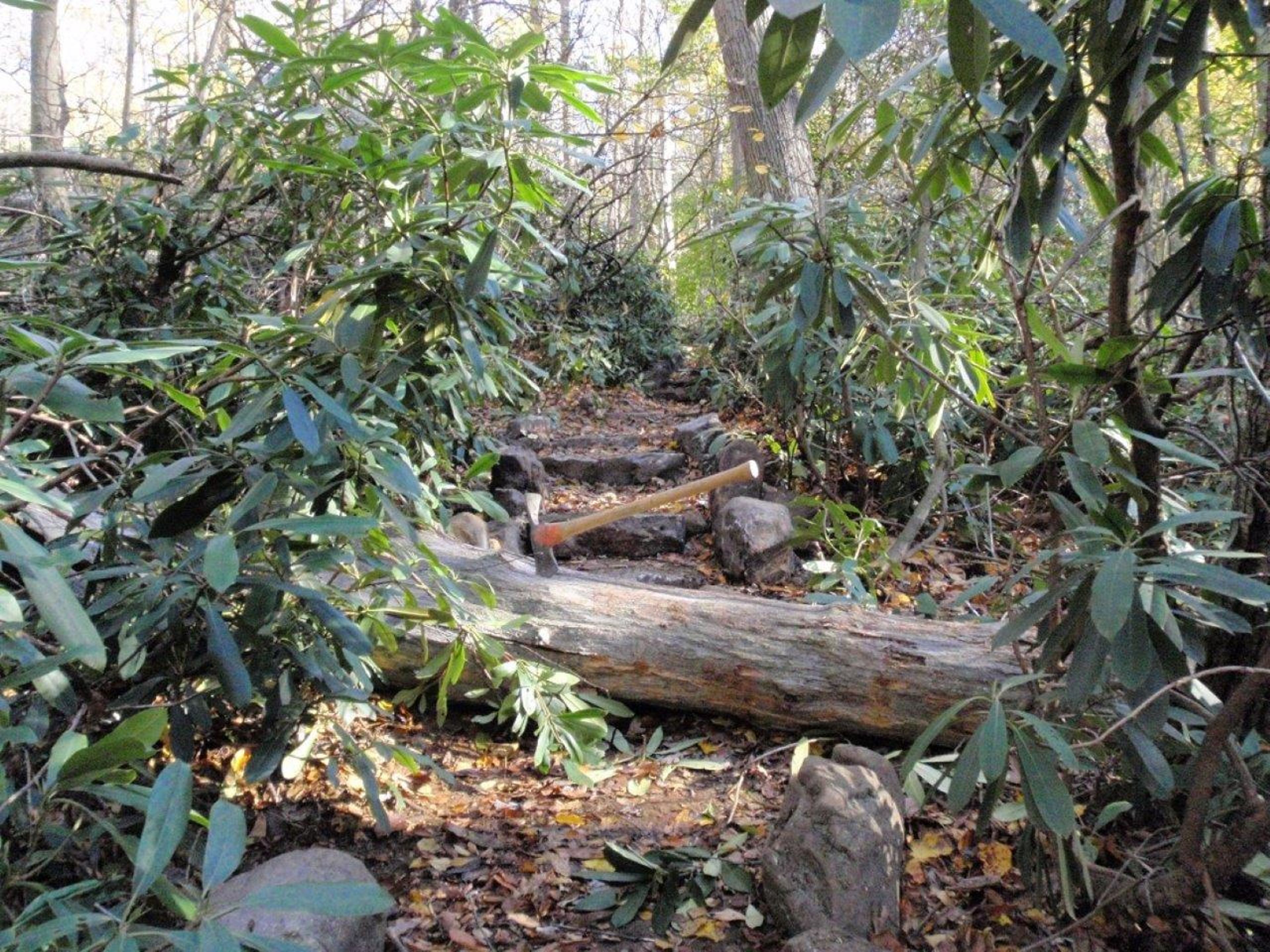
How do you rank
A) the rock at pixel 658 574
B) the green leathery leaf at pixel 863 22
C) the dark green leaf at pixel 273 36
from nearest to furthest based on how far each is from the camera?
the green leathery leaf at pixel 863 22 → the dark green leaf at pixel 273 36 → the rock at pixel 658 574

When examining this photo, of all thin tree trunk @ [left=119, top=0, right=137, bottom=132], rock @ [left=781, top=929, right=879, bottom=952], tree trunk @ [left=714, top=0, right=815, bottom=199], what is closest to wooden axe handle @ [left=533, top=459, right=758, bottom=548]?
rock @ [left=781, top=929, right=879, bottom=952]

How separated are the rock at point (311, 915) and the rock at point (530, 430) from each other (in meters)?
4.59

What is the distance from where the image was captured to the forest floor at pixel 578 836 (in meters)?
1.98

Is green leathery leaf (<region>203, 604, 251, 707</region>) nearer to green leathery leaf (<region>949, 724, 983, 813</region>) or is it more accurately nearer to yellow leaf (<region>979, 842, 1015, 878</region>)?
green leathery leaf (<region>949, 724, 983, 813</region>)

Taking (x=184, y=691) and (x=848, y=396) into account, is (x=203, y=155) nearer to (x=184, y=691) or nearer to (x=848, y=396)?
(x=184, y=691)

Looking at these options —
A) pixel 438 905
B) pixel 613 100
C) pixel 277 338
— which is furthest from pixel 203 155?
pixel 613 100

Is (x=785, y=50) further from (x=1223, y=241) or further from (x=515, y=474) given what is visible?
(x=515, y=474)

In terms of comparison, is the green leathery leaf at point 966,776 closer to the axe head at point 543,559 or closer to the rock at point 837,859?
the rock at point 837,859

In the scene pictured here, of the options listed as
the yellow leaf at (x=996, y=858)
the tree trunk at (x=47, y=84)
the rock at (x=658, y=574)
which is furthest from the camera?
the tree trunk at (x=47, y=84)

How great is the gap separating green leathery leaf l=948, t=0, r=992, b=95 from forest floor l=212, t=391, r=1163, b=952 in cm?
164

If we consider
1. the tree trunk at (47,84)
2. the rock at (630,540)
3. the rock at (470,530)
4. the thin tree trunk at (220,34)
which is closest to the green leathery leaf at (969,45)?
the rock at (470,530)

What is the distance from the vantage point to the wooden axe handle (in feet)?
9.47

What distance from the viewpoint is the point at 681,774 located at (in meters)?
2.69

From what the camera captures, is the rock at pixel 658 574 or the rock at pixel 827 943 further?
the rock at pixel 658 574
